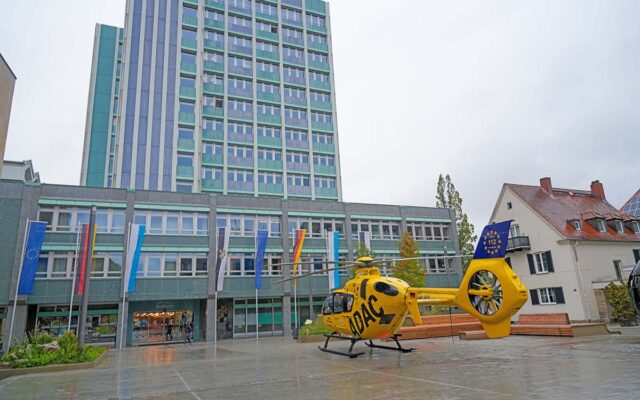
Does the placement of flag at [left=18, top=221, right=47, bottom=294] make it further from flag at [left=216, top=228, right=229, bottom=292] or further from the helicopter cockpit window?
the helicopter cockpit window

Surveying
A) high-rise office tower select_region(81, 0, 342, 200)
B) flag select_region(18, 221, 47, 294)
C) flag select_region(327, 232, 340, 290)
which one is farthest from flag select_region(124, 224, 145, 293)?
high-rise office tower select_region(81, 0, 342, 200)

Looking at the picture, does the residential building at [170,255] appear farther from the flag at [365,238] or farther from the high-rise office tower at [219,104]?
the high-rise office tower at [219,104]

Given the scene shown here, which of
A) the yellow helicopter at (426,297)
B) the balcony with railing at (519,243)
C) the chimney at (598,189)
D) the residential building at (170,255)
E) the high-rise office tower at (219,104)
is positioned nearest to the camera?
the yellow helicopter at (426,297)

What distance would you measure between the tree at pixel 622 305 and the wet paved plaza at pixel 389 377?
37.3 feet

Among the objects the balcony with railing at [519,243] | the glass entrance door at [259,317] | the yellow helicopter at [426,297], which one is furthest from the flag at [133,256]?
the balcony with railing at [519,243]

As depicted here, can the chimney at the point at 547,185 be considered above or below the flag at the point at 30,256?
above

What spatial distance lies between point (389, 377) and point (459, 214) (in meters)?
44.3

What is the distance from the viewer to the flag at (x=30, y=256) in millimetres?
28000

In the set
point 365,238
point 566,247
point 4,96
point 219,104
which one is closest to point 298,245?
point 365,238

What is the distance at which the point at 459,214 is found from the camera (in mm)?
52500

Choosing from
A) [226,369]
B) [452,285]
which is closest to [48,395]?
[226,369]

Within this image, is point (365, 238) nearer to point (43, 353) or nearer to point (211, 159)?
point (211, 159)

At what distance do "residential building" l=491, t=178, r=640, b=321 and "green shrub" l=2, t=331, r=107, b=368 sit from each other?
105ft

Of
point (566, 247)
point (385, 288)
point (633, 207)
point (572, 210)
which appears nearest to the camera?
point (385, 288)
